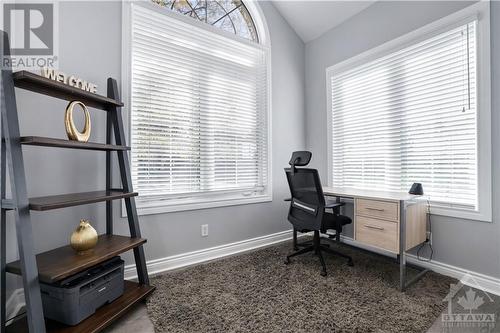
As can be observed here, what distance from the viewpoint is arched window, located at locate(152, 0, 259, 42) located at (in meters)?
2.48

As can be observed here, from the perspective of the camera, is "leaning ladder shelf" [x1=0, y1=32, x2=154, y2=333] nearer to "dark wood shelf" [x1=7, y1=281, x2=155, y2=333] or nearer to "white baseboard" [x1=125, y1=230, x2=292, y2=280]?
"dark wood shelf" [x1=7, y1=281, x2=155, y2=333]

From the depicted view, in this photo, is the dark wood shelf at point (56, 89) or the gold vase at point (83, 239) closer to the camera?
the dark wood shelf at point (56, 89)

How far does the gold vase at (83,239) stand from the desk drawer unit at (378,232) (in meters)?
2.13

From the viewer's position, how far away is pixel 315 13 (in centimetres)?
303

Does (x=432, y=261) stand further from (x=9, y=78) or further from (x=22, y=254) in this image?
(x=9, y=78)

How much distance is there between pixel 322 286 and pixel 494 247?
4.55 feet

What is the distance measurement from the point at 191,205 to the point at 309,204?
119 centimetres

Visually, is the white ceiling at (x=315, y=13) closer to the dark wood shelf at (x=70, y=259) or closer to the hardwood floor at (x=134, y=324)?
the dark wood shelf at (x=70, y=259)

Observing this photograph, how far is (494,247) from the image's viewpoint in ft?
6.12

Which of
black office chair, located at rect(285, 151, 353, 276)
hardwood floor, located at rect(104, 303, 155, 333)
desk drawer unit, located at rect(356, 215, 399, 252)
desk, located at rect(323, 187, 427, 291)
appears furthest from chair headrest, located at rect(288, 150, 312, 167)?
hardwood floor, located at rect(104, 303, 155, 333)

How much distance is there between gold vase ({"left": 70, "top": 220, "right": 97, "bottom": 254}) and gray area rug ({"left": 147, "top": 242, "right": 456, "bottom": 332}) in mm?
615

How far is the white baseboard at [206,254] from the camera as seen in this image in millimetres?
2186

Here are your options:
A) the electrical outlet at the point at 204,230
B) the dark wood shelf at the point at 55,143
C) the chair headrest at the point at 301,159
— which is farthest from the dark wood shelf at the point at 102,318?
the chair headrest at the point at 301,159

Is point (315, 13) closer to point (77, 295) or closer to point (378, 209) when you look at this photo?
point (378, 209)
